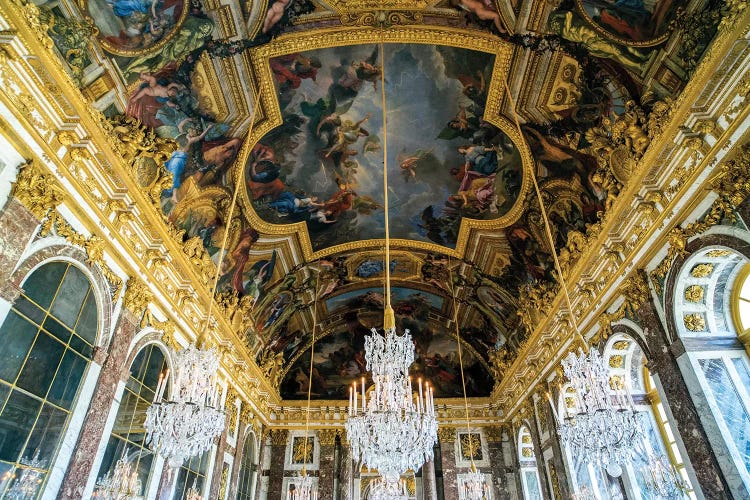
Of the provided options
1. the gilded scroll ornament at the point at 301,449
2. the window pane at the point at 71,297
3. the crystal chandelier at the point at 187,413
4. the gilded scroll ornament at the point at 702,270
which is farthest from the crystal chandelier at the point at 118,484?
the gilded scroll ornament at the point at 301,449

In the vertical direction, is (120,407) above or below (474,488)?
above

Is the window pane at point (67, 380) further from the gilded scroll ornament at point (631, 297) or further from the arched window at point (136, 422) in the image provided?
the gilded scroll ornament at point (631, 297)

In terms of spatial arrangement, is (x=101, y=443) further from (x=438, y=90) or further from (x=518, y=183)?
(x=518, y=183)

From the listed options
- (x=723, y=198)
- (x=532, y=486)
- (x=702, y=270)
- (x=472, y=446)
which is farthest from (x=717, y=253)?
(x=472, y=446)

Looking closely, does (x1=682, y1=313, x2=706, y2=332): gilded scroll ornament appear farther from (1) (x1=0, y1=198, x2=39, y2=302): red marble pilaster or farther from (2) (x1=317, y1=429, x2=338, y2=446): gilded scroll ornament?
(2) (x1=317, y1=429, x2=338, y2=446): gilded scroll ornament

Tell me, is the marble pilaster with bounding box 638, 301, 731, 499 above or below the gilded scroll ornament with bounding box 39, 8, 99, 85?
below

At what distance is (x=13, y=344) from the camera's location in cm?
526

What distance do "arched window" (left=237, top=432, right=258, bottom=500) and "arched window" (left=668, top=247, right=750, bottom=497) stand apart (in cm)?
1198

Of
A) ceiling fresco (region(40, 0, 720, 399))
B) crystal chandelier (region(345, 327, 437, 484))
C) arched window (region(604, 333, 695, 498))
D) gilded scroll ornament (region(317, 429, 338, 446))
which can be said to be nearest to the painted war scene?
ceiling fresco (region(40, 0, 720, 399))

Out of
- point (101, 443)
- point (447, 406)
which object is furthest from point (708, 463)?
point (447, 406)

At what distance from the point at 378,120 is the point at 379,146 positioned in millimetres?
809

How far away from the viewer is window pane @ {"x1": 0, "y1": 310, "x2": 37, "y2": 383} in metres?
5.10

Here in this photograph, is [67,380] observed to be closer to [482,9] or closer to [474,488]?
[482,9]

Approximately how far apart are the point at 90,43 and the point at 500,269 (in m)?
11.2
